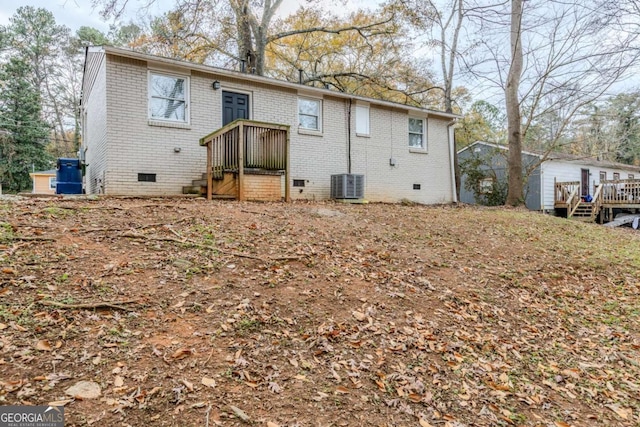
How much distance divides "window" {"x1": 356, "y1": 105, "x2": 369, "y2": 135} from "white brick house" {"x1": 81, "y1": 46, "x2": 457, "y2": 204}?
35mm

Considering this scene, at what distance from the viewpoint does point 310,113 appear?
11484 mm

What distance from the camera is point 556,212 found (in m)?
18.8

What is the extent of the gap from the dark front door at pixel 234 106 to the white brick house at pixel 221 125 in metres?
0.06

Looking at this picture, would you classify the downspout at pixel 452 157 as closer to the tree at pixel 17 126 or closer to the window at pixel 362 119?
the window at pixel 362 119

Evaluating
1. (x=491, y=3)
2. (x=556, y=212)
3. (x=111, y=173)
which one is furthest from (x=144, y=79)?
(x=556, y=212)

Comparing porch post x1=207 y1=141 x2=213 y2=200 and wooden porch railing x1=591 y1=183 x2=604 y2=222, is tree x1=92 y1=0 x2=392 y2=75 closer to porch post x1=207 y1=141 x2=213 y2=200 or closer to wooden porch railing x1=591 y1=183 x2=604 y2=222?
porch post x1=207 y1=141 x2=213 y2=200

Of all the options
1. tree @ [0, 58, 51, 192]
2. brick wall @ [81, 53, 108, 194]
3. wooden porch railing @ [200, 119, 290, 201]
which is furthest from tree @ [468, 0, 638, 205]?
tree @ [0, 58, 51, 192]

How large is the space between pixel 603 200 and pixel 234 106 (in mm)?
17013

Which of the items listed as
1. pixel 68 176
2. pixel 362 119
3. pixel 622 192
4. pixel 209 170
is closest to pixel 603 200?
pixel 622 192

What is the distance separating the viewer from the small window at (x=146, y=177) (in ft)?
28.3

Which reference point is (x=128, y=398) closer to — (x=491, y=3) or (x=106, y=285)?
(x=106, y=285)

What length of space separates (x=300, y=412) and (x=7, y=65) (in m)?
29.7

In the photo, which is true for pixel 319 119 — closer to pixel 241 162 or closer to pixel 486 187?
pixel 241 162

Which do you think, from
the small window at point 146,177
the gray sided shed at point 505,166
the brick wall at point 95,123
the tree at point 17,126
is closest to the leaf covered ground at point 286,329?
the small window at point 146,177
